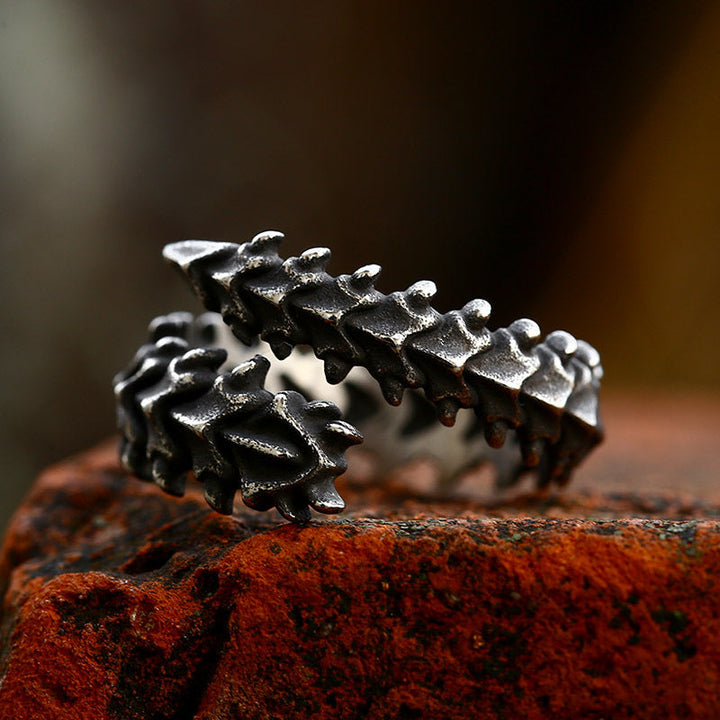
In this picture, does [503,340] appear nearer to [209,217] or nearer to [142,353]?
[142,353]

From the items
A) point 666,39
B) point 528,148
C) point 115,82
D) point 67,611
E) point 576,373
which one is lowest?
point 67,611

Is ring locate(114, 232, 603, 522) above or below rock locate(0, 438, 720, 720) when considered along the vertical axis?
above

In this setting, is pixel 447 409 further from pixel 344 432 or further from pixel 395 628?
pixel 395 628

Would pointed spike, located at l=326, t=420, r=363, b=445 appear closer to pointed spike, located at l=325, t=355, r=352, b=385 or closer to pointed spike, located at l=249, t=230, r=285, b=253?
pointed spike, located at l=325, t=355, r=352, b=385

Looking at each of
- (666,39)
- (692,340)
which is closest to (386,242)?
(666,39)

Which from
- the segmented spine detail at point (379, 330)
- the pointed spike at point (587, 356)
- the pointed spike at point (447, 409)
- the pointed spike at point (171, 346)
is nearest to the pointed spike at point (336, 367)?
the segmented spine detail at point (379, 330)

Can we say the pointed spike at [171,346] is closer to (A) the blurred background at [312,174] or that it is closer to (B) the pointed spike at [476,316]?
(B) the pointed spike at [476,316]

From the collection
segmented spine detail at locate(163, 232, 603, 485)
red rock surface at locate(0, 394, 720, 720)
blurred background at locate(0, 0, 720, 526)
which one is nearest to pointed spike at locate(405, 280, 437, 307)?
segmented spine detail at locate(163, 232, 603, 485)
